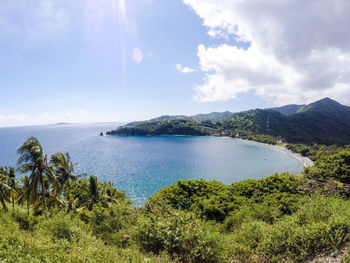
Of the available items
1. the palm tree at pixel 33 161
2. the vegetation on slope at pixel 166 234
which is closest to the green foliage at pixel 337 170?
the vegetation on slope at pixel 166 234

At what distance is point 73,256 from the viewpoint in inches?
337

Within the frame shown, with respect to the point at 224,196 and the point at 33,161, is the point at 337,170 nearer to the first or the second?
the point at 224,196

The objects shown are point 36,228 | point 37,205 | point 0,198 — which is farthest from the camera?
point 37,205

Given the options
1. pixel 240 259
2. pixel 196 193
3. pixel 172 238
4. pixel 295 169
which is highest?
pixel 172 238

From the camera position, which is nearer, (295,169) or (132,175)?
(132,175)

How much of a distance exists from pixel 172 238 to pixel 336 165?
1416 inches

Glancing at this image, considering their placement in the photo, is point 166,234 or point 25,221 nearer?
point 166,234

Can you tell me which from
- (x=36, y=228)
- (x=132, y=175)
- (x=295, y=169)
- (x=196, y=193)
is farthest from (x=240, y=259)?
(x=295, y=169)

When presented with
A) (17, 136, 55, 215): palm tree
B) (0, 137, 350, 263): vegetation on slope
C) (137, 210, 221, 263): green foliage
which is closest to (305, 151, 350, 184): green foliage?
(0, 137, 350, 263): vegetation on slope

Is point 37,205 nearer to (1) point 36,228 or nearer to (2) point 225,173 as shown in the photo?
(1) point 36,228

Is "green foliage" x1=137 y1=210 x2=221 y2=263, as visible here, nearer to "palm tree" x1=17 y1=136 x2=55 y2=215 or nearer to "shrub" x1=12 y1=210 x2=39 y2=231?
"shrub" x1=12 y1=210 x2=39 y2=231

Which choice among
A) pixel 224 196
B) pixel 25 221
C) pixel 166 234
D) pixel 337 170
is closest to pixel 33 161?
pixel 25 221

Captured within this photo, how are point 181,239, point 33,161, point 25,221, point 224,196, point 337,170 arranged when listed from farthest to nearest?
1. point 337,170
2. point 224,196
3. point 33,161
4. point 25,221
5. point 181,239

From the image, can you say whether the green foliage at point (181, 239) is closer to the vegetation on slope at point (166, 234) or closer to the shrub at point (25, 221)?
the vegetation on slope at point (166, 234)
